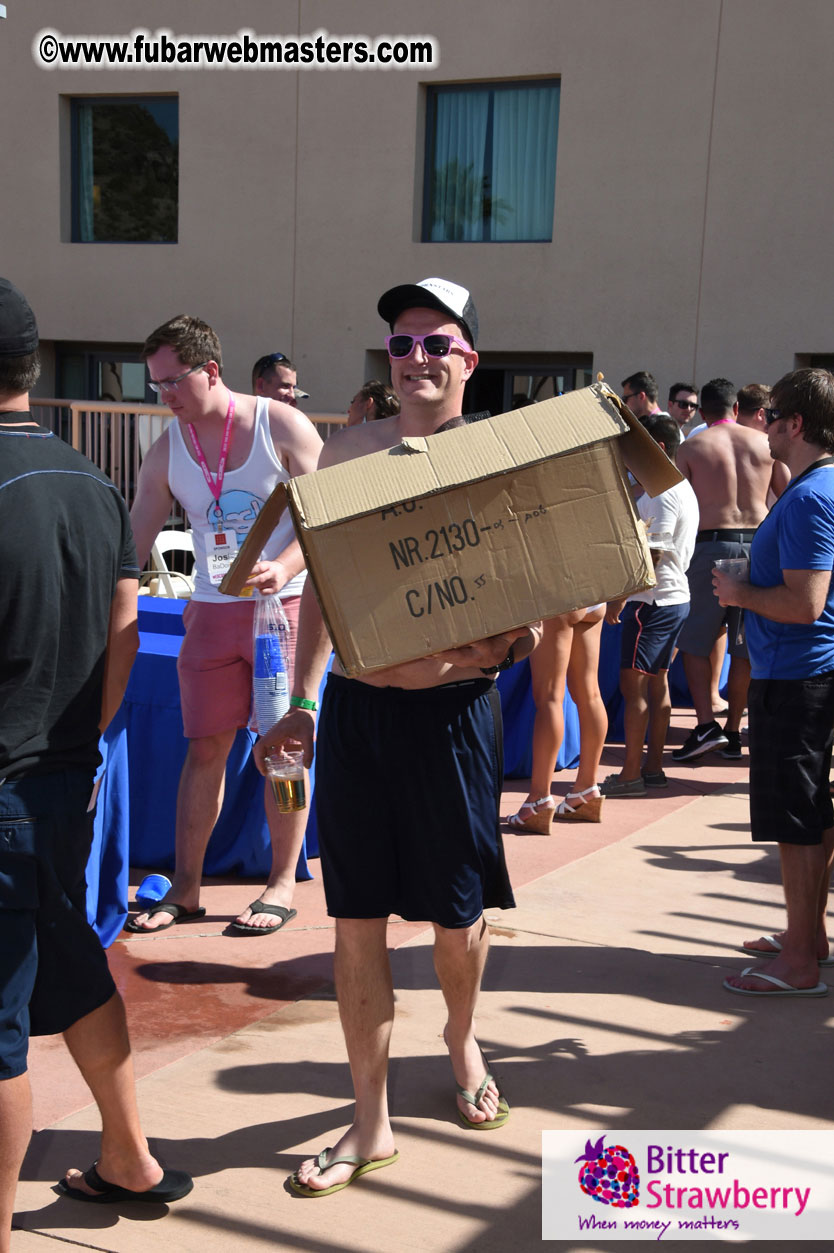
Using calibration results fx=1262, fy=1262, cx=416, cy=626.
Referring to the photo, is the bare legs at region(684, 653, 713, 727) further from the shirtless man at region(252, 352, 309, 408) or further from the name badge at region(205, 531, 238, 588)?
the name badge at region(205, 531, 238, 588)

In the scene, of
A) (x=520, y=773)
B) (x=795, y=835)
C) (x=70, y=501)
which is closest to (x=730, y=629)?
(x=520, y=773)

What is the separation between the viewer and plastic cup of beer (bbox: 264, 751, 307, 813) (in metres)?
3.32

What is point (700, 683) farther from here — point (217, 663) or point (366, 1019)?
point (366, 1019)

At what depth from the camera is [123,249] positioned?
51.0 ft

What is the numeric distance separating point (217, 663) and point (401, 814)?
5.95 ft

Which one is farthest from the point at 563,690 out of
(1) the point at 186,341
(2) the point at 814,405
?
(1) the point at 186,341

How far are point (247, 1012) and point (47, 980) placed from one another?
1.49 m

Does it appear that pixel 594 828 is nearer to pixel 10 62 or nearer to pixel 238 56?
pixel 238 56

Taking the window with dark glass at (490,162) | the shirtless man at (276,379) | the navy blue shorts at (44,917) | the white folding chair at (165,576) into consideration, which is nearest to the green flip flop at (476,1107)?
the navy blue shorts at (44,917)

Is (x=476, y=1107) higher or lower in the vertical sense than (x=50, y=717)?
lower

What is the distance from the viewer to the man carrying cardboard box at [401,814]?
9.75 feet

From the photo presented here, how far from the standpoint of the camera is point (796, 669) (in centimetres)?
405

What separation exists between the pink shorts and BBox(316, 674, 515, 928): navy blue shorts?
1.66m

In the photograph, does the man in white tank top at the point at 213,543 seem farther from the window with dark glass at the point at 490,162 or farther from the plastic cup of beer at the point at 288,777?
the window with dark glass at the point at 490,162
